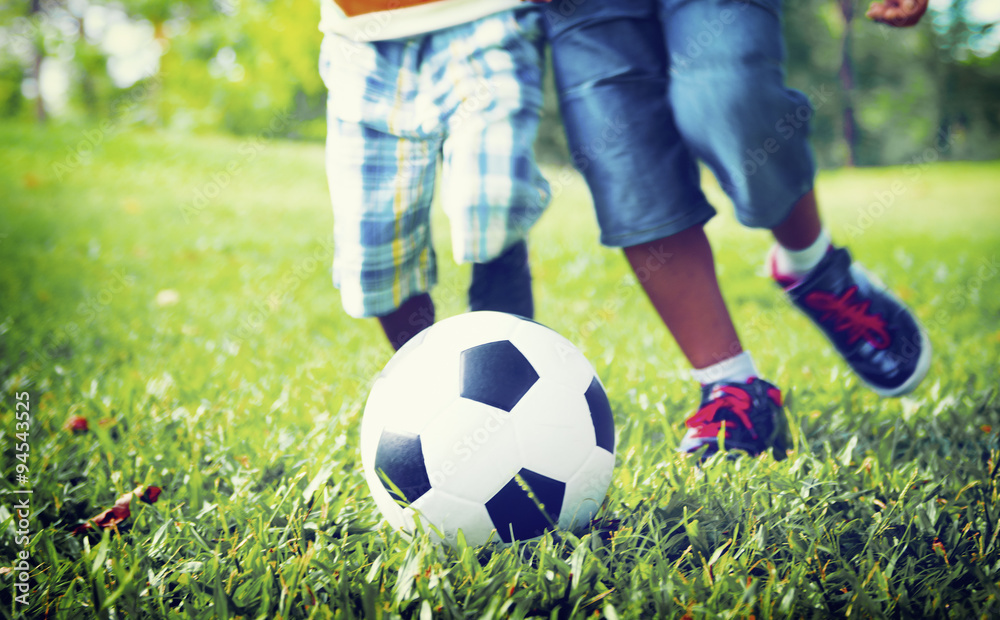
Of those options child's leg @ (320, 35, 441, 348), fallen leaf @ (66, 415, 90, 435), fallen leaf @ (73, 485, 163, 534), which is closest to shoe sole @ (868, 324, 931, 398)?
child's leg @ (320, 35, 441, 348)

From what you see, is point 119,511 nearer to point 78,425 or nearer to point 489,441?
point 78,425

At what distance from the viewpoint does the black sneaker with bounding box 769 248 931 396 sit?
1877mm

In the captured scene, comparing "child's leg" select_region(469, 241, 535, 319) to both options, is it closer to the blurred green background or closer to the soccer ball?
the soccer ball

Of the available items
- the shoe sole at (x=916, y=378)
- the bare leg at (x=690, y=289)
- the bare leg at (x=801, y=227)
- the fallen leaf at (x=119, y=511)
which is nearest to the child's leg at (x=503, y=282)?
the bare leg at (x=690, y=289)

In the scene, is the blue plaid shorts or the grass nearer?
the grass

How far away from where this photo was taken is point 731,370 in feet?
5.52

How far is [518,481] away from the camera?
1183 mm

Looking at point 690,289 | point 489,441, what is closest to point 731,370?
point 690,289

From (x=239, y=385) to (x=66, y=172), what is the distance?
6829mm

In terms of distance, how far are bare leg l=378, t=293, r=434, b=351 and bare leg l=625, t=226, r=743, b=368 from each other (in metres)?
0.62

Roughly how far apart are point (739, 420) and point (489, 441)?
783 mm

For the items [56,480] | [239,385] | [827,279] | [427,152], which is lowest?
[239,385]

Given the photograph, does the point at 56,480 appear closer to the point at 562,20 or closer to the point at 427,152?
the point at 427,152

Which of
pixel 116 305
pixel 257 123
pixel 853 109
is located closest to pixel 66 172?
pixel 116 305
